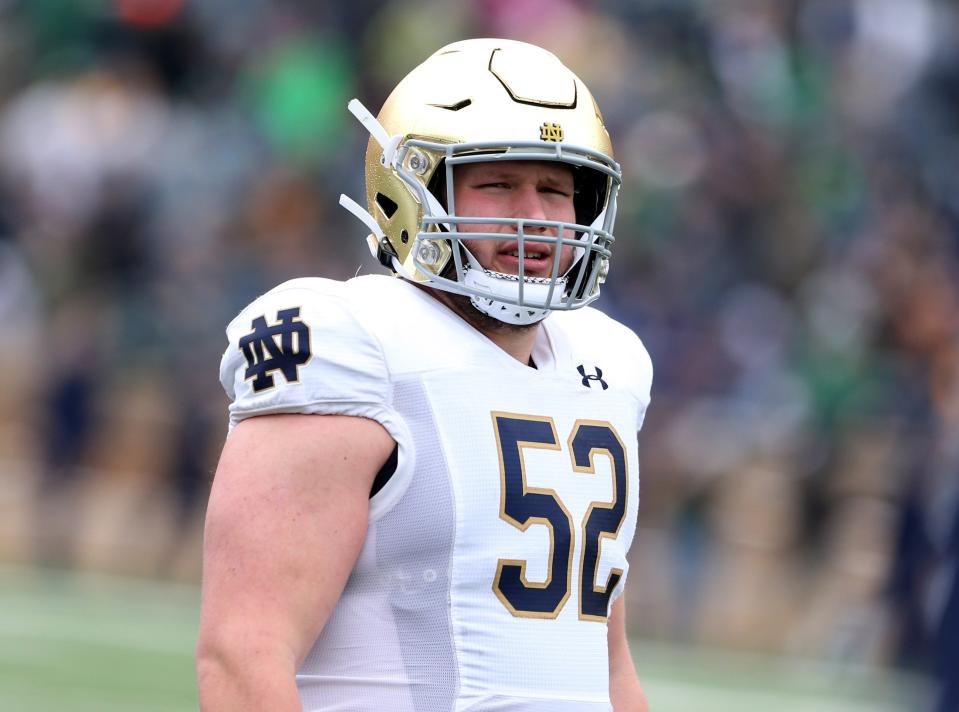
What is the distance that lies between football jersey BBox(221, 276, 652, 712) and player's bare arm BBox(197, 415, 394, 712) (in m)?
0.04

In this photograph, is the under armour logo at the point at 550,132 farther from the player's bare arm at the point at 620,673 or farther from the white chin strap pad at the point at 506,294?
the player's bare arm at the point at 620,673

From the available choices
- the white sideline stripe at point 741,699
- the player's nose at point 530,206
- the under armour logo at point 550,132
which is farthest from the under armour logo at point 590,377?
the white sideline stripe at point 741,699

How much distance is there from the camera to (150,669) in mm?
7434

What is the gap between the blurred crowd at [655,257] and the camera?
8.45 metres

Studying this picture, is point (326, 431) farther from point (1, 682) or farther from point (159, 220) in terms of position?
point (159, 220)

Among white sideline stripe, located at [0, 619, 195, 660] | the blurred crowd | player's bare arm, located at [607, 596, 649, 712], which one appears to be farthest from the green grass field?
player's bare arm, located at [607, 596, 649, 712]

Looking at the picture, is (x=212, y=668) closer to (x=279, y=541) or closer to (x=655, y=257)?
(x=279, y=541)

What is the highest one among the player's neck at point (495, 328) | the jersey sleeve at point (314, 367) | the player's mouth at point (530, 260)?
the player's mouth at point (530, 260)

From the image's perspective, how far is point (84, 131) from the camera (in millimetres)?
10203

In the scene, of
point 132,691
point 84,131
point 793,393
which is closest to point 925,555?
point 793,393

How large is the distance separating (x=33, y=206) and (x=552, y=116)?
824 cm

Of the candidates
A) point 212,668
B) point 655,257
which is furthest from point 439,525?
point 655,257

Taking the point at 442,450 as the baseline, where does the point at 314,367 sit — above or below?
above

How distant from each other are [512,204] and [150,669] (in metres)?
5.45
